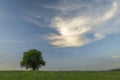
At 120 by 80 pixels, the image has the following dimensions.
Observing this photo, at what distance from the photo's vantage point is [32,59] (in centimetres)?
11019

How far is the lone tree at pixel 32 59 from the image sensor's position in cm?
11019

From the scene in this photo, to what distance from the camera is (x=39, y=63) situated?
368 ft

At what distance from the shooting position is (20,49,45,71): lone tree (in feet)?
362
